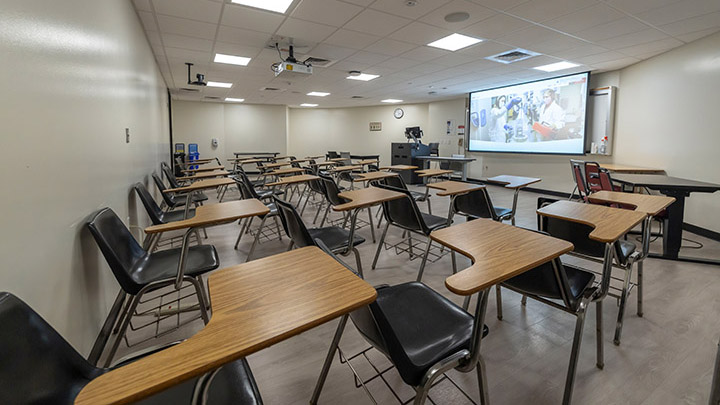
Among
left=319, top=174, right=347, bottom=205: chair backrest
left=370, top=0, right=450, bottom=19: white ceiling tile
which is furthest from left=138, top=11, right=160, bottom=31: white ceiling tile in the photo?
left=319, top=174, right=347, bottom=205: chair backrest

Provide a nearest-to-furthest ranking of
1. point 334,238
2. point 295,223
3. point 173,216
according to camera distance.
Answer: point 295,223, point 334,238, point 173,216

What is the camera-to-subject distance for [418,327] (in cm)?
133

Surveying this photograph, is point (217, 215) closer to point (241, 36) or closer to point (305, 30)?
point (305, 30)

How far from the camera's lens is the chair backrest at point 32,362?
801 millimetres

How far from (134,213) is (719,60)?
23.5 ft

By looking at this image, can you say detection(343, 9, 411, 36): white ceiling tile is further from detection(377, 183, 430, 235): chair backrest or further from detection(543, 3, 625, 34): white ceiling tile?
detection(377, 183, 430, 235): chair backrest

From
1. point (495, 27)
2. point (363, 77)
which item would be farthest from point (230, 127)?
point (495, 27)

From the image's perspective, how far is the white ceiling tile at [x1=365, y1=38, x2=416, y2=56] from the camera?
4562 millimetres

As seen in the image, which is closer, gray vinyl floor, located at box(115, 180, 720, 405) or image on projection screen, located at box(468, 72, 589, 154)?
gray vinyl floor, located at box(115, 180, 720, 405)


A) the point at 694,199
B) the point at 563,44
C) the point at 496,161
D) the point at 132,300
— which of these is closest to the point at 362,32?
the point at 563,44

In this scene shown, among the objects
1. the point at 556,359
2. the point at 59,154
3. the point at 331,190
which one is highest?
the point at 59,154

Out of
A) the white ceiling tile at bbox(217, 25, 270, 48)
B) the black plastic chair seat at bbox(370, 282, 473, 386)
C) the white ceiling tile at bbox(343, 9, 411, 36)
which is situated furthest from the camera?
the white ceiling tile at bbox(217, 25, 270, 48)

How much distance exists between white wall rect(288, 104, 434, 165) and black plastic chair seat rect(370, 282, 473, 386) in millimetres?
10875

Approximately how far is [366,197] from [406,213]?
46 centimetres
